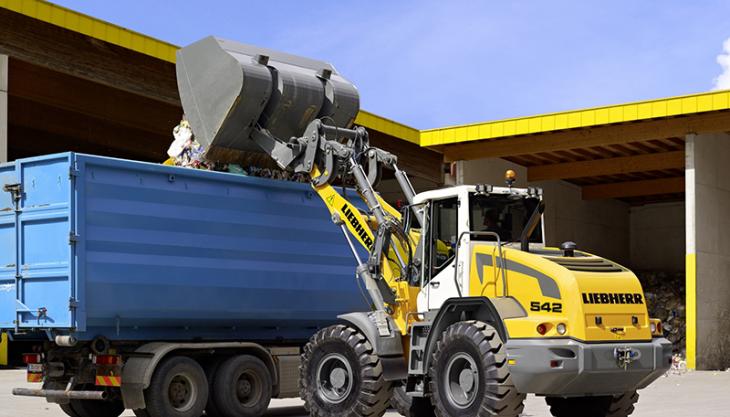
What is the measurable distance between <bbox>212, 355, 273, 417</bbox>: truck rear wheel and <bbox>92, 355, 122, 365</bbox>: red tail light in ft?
4.04

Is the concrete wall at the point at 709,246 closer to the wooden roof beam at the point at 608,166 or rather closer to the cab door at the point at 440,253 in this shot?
the wooden roof beam at the point at 608,166

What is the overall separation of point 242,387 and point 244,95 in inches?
131

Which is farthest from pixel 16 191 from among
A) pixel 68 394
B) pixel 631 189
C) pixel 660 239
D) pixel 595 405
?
pixel 660 239

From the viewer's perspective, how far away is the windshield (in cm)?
995

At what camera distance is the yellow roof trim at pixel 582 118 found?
22203 millimetres

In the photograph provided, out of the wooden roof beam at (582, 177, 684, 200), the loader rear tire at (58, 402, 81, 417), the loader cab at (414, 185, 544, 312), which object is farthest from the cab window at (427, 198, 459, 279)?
the wooden roof beam at (582, 177, 684, 200)

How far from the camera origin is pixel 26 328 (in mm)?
10727

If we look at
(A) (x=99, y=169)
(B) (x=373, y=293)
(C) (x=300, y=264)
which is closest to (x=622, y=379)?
(B) (x=373, y=293)

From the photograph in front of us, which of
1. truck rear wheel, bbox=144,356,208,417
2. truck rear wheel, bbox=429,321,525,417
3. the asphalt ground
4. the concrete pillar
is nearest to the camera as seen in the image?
truck rear wheel, bbox=429,321,525,417

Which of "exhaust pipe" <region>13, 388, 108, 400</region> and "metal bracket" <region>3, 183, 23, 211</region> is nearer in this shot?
"exhaust pipe" <region>13, 388, 108, 400</region>

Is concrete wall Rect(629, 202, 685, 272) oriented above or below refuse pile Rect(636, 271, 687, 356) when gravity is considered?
above

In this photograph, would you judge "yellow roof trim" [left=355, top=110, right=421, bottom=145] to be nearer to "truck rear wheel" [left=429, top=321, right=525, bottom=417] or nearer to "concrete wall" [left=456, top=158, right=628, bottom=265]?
"concrete wall" [left=456, top=158, right=628, bottom=265]

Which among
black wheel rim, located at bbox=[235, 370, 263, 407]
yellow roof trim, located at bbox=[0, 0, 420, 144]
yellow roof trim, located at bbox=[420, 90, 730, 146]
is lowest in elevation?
black wheel rim, located at bbox=[235, 370, 263, 407]

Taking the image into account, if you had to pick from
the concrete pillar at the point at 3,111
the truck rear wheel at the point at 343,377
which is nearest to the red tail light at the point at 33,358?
the truck rear wheel at the point at 343,377
